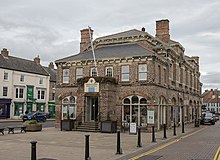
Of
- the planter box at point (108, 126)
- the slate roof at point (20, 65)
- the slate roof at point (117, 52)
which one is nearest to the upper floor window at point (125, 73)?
the slate roof at point (117, 52)

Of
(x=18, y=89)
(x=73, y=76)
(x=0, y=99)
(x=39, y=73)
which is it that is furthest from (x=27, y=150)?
(x=39, y=73)

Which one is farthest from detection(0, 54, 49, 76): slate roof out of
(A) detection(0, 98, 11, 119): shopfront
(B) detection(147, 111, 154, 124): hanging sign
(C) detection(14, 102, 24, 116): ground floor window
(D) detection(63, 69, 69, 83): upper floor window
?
(B) detection(147, 111, 154, 124): hanging sign

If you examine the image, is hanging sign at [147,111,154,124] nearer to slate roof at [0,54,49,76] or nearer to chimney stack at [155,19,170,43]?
chimney stack at [155,19,170,43]

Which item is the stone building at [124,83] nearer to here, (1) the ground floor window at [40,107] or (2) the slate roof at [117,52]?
(2) the slate roof at [117,52]

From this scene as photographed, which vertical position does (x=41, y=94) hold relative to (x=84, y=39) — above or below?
below

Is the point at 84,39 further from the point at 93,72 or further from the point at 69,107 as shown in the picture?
the point at 69,107

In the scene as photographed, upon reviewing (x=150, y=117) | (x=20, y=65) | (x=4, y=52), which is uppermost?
(x=4, y=52)

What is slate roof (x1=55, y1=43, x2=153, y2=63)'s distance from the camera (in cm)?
2599

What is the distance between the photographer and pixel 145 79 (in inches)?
995

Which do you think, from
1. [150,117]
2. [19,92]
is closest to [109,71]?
[150,117]

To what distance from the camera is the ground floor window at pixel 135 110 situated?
25.2 metres

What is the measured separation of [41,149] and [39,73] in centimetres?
3872

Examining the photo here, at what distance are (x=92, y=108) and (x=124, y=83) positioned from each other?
375 cm

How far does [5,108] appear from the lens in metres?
44.3
